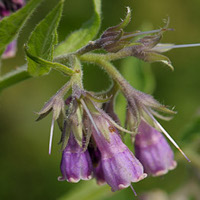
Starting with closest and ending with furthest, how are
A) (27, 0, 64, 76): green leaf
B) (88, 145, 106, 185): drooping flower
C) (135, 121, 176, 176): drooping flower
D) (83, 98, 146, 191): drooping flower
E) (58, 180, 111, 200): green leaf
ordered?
(27, 0, 64, 76): green leaf → (83, 98, 146, 191): drooping flower → (88, 145, 106, 185): drooping flower → (135, 121, 176, 176): drooping flower → (58, 180, 111, 200): green leaf

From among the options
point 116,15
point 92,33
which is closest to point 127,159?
point 92,33

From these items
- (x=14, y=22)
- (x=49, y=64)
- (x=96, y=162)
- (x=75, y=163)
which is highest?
(x=14, y=22)

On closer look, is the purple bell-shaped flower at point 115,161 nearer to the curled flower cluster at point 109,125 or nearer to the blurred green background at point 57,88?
the curled flower cluster at point 109,125

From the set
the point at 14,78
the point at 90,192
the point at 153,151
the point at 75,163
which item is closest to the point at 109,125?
the point at 75,163

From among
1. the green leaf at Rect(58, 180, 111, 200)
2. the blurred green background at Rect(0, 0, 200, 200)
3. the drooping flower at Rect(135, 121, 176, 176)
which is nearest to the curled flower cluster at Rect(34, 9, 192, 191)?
the drooping flower at Rect(135, 121, 176, 176)

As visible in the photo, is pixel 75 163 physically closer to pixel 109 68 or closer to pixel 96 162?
pixel 96 162

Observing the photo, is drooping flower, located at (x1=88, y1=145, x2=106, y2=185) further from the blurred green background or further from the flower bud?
the blurred green background

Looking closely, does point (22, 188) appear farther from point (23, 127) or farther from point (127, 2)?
point (127, 2)
